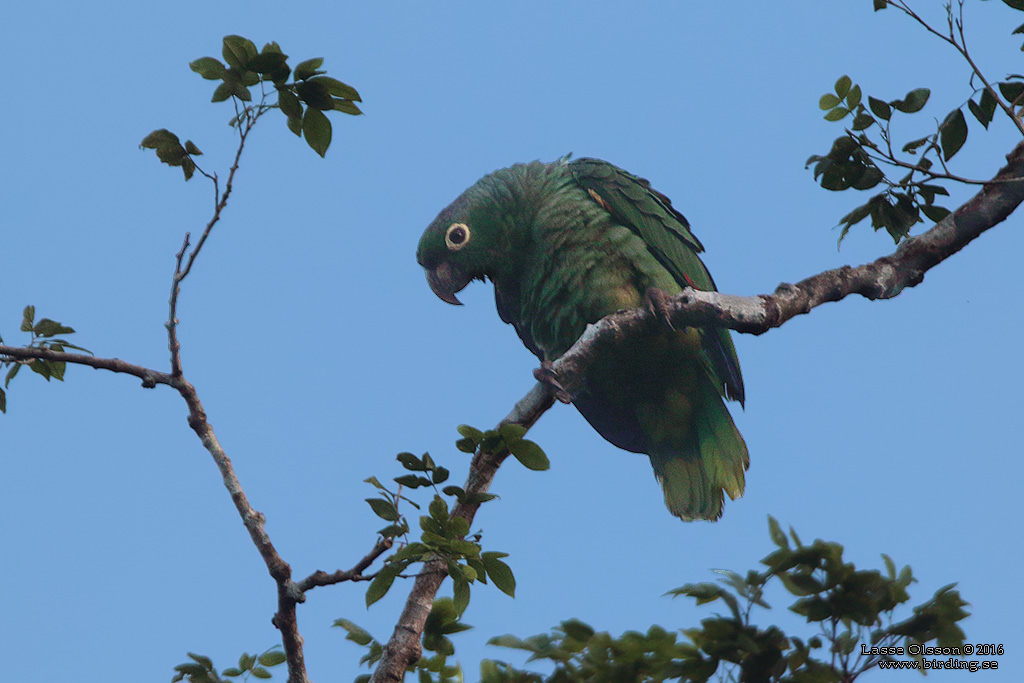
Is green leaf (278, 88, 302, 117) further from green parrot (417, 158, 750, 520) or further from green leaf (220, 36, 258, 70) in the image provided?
green parrot (417, 158, 750, 520)

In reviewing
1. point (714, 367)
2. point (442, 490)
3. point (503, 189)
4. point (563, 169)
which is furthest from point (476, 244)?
point (442, 490)

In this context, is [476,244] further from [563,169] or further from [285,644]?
[285,644]

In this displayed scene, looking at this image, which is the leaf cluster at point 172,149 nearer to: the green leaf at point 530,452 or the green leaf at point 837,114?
the green leaf at point 530,452

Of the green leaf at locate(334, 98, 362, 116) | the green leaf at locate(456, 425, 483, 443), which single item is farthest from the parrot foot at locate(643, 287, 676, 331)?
the green leaf at locate(334, 98, 362, 116)

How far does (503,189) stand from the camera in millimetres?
5387

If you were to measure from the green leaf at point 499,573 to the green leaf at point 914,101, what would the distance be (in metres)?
2.47

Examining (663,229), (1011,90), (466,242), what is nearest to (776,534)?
(1011,90)

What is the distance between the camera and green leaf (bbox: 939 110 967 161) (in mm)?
3812

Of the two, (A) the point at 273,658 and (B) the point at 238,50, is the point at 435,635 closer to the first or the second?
(A) the point at 273,658

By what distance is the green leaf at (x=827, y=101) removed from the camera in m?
3.78

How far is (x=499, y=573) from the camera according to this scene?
330 centimetres

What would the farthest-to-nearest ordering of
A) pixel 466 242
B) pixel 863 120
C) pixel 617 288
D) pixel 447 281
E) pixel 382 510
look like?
pixel 447 281, pixel 466 242, pixel 617 288, pixel 863 120, pixel 382 510

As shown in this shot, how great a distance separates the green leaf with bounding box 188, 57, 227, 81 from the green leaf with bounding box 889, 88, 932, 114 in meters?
2.68

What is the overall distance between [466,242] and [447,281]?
0.33m
